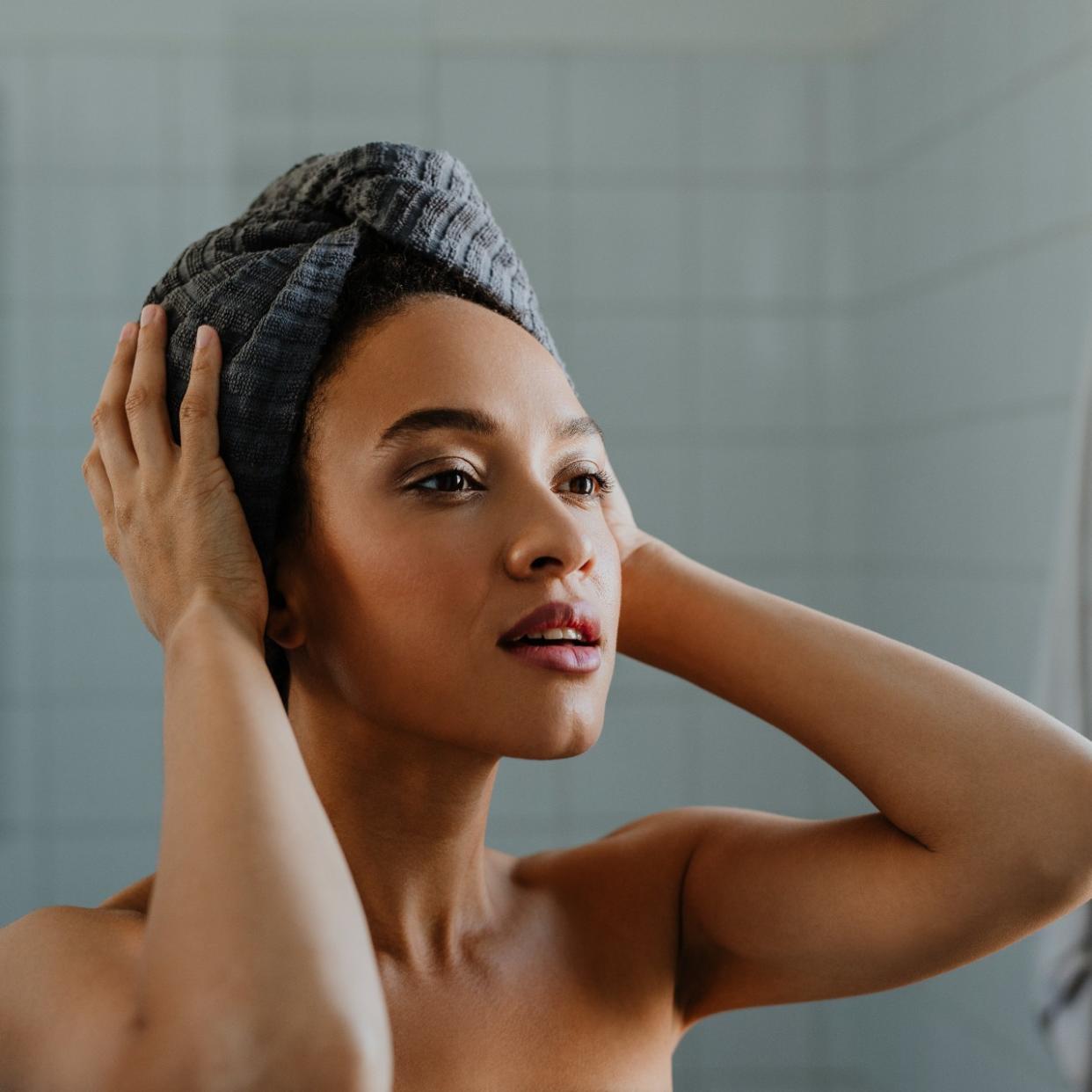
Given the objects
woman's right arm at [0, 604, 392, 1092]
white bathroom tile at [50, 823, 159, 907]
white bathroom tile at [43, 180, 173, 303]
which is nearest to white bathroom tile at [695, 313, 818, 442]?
white bathroom tile at [43, 180, 173, 303]

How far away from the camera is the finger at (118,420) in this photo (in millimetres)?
729

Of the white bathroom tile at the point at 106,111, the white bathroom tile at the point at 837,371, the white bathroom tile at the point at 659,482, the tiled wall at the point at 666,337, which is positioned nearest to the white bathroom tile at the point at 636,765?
the tiled wall at the point at 666,337

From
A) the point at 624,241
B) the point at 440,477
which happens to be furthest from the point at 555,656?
the point at 624,241

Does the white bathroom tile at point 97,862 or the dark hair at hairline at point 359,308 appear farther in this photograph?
the white bathroom tile at point 97,862

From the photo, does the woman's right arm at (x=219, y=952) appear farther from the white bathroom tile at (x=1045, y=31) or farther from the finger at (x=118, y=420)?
the white bathroom tile at (x=1045, y=31)

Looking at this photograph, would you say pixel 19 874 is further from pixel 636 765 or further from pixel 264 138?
pixel 264 138

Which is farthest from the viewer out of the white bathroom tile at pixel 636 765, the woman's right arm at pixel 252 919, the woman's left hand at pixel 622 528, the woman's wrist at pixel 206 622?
the white bathroom tile at pixel 636 765

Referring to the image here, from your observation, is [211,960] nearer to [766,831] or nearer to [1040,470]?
[766,831]

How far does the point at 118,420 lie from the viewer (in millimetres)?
743

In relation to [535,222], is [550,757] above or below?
below

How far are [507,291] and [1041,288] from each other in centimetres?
118

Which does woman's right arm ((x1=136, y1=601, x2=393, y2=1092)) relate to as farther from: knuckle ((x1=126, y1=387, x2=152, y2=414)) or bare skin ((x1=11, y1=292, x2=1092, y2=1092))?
knuckle ((x1=126, y1=387, x2=152, y2=414))

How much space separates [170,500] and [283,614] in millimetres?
100

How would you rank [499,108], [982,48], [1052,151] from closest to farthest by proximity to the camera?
[1052,151], [982,48], [499,108]
